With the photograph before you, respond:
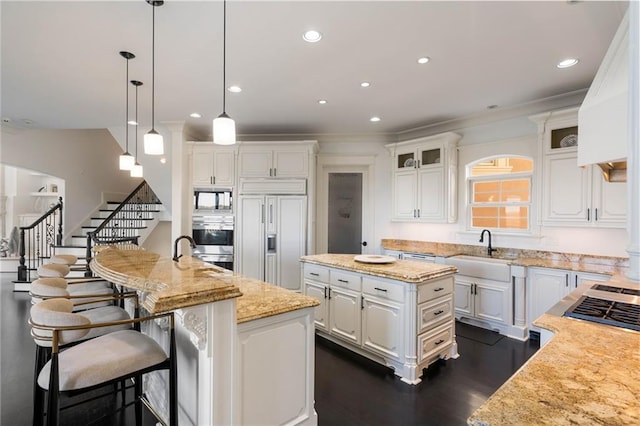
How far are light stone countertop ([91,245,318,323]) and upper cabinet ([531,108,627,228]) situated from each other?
3.26m

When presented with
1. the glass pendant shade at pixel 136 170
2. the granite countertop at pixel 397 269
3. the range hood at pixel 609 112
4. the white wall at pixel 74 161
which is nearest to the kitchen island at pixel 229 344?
the granite countertop at pixel 397 269

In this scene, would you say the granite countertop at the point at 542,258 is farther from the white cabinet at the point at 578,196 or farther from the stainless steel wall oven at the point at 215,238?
the stainless steel wall oven at the point at 215,238

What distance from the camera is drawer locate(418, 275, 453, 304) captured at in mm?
2674

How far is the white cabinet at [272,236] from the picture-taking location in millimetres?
4883

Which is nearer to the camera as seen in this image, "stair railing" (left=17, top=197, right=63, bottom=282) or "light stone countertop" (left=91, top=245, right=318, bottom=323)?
"light stone countertop" (left=91, top=245, right=318, bottom=323)

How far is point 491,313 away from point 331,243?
8.75ft

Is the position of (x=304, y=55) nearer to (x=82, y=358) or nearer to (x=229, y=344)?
(x=229, y=344)

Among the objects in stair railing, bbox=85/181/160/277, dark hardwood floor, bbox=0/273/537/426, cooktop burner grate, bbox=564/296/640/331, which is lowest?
dark hardwood floor, bbox=0/273/537/426

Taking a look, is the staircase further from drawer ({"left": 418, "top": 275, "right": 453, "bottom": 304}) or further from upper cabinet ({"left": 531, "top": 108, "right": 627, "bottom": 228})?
upper cabinet ({"left": 531, "top": 108, "right": 627, "bottom": 228})

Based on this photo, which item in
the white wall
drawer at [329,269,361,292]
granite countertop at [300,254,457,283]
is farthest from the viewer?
the white wall

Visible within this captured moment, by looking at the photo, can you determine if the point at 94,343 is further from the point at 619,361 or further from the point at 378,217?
the point at 378,217

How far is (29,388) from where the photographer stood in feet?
8.23

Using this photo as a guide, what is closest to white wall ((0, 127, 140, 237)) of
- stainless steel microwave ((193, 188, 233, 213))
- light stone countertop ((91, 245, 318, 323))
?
stainless steel microwave ((193, 188, 233, 213))

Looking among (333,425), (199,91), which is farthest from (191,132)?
(333,425)
